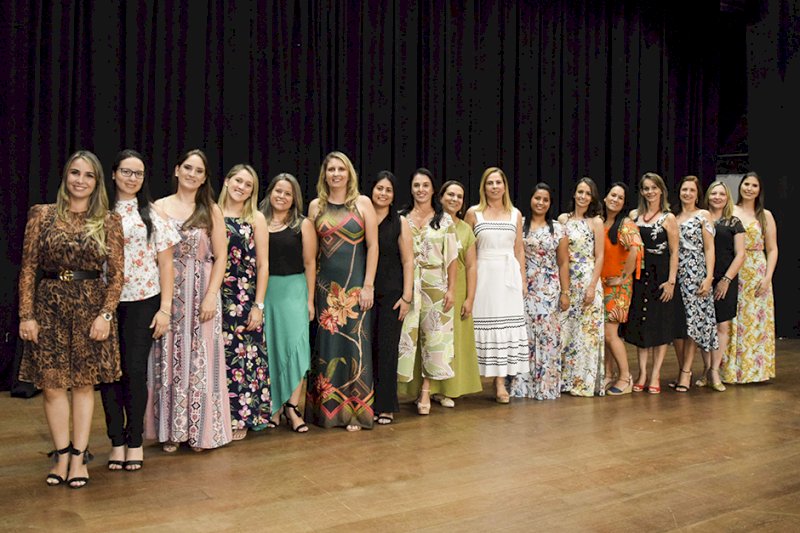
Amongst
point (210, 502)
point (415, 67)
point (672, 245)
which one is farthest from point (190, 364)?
point (415, 67)

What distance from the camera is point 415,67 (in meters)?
7.34

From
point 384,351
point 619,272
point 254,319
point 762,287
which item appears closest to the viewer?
point 254,319

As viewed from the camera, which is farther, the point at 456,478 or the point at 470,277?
the point at 470,277

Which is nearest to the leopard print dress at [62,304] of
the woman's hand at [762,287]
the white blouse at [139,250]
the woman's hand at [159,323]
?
the white blouse at [139,250]

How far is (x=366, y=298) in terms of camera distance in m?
4.26

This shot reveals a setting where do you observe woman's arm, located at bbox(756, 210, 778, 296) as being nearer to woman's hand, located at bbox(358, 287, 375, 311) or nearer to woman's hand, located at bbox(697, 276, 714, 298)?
woman's hand, located at bbox(697, 276, 714, 298)

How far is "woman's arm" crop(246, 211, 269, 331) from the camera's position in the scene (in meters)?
4.01

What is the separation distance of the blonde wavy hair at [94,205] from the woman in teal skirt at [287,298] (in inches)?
41.0

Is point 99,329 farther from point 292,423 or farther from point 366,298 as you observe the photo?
point 366,298

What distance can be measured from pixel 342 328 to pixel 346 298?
16cm

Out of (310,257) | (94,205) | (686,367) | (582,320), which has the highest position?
(94,205)

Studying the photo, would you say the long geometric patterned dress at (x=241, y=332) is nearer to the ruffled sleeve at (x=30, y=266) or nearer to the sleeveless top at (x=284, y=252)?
the sleeveless top at (x=284, y=252)

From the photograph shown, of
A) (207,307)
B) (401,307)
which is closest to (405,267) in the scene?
(401,307)

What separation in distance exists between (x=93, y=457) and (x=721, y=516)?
2.70 m
